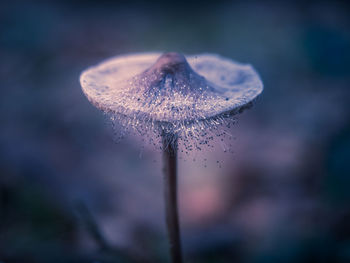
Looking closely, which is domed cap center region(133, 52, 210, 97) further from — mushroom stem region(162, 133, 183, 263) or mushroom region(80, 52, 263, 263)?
mushroom stem region(162, 133, 183, 263)

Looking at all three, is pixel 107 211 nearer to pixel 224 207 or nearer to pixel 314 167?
pixel 224 207

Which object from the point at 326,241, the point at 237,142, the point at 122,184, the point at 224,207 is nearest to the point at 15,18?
the point at 122,184

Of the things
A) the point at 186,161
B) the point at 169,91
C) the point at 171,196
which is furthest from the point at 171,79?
the point at 186,161

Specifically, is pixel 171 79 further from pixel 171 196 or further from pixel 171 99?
pixel 171 196

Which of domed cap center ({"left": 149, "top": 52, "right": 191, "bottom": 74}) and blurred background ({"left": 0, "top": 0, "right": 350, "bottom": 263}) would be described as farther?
blurred background ({"left": 0, "top": 0, "right": 350, "bottom": 263})

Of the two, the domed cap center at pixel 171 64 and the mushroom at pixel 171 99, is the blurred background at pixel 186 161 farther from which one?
the domed cap center at pixel 171 64

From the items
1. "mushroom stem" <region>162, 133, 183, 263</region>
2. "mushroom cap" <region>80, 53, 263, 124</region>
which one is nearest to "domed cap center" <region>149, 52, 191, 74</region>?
"mushroom cap" <region>80, 53, 263, 124</region>
